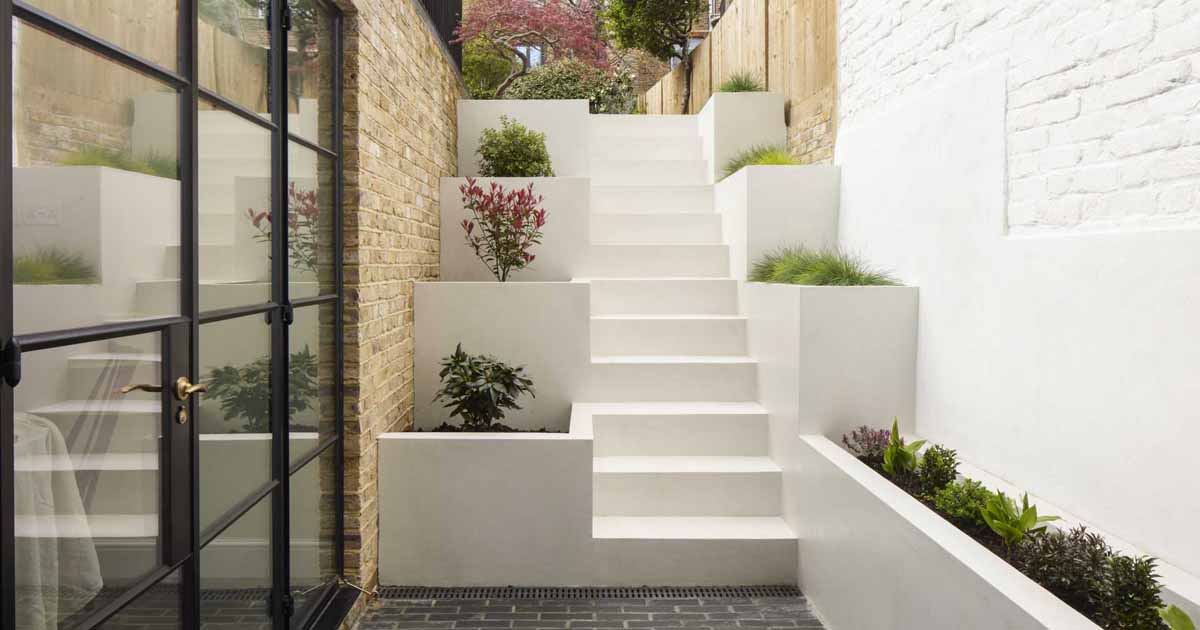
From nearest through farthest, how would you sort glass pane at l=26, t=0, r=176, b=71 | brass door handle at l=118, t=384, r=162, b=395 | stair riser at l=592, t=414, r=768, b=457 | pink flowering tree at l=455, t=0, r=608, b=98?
glass pane at l=26, t=0, r=176, b=71
brass door handle at l=118, t=384, r=162, b=395
stair riser at l=592, t=414, r=768, b=457
pink flowering tree at l=455, t=0, r=608, b=98

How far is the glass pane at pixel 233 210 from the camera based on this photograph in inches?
87.2

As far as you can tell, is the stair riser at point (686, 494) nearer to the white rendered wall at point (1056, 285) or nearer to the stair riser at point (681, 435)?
the stair riser at point (681, 435)

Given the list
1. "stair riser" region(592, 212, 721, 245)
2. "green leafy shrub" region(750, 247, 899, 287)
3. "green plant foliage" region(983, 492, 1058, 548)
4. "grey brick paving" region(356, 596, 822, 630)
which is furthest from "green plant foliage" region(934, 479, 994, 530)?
"stair riser" region(592, 212, 721, 245)

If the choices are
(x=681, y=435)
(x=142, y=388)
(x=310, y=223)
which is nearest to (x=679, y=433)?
(x=681, y=435)

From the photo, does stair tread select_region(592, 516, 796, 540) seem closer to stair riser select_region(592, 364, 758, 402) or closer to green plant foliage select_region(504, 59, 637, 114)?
stair riser select_region(592, 364, 758, 402)

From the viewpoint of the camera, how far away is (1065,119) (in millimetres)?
2957

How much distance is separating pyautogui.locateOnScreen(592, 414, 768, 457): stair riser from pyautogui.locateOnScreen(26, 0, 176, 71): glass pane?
9.93 ft

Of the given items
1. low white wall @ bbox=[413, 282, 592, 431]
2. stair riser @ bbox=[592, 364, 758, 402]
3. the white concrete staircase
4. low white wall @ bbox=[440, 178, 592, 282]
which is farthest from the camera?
low white wall @ bbox=[440, 178, 592, 282]

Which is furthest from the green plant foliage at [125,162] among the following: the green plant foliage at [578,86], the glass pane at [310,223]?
the green plant foliage at [578,86]

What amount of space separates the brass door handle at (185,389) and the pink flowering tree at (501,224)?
2937mm

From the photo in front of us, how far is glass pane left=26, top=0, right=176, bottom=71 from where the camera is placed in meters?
1.59

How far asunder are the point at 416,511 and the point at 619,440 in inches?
47.0

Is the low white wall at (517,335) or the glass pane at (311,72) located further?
the low white wall at (517,335)

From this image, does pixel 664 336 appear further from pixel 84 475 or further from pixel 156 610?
pixel 84 475
